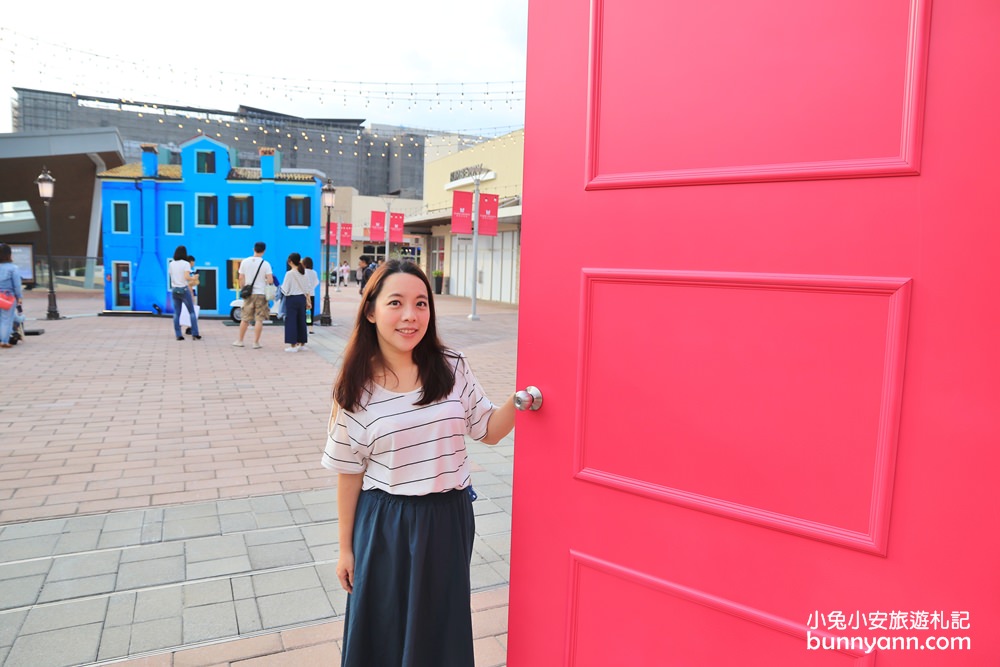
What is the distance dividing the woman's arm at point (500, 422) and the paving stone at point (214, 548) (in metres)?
1.94

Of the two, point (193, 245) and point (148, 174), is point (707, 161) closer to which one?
point (193, 245)

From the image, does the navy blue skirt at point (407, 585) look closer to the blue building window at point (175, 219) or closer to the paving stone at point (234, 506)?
the paving stone at point (234, 506)

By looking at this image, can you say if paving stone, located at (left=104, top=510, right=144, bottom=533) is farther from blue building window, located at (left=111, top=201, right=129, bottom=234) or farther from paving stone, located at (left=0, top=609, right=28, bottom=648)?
blue building window, located at (left=111, top=201, right=129, bottom=234)

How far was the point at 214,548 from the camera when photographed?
324 centimetres

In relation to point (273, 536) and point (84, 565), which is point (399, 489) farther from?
point (84, 565)

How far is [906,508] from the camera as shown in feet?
3.98

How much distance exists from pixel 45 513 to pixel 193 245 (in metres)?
13.2

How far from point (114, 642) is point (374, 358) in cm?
167

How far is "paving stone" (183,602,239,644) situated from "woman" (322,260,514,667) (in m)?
1.01

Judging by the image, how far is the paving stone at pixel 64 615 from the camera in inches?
97.8

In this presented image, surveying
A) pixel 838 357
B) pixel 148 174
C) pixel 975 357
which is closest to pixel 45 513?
pixel 838 357

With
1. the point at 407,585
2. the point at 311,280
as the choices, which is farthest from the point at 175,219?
the point at 407,585

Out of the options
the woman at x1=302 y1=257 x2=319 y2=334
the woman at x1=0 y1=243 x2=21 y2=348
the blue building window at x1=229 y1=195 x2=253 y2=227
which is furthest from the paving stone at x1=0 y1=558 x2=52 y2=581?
the blue building window at x1=229 y1=195 x2=253 y2=227

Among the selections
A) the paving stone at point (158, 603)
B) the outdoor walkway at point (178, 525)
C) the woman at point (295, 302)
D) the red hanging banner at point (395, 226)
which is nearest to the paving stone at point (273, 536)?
the outdoor walkway at point (178, 525)
